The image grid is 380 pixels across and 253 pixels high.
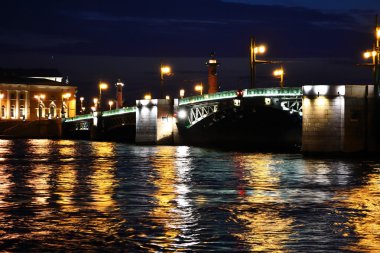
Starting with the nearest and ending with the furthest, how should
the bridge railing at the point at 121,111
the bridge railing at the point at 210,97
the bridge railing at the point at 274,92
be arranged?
the bridge railing at the point at 274,92 < the bridge railing at the point at 210,97 < the bridge railing at the point at 121,111

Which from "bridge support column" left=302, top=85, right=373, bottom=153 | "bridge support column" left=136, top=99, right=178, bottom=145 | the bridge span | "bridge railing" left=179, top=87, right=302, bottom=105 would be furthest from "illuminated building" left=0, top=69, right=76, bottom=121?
"bridge support column" left=302, top=85, right=373, bottom=153

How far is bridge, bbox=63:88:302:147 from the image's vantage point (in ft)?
265

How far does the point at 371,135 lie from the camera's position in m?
67.6

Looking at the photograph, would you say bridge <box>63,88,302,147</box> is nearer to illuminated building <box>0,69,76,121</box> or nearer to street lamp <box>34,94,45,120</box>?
street lamp <box>34,94,45,120</box>

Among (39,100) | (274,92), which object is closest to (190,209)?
(274,92)

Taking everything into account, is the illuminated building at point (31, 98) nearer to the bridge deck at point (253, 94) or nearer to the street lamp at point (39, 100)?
the street lamp at point (39, 100)

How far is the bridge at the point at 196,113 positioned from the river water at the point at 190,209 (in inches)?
1061

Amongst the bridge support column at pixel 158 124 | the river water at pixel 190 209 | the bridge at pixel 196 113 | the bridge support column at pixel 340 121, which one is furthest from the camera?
the bridge support column at pixel 158 124

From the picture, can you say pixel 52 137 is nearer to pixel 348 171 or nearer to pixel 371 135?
pixel 371 135

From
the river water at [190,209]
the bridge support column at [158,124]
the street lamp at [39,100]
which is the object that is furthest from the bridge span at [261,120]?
A: the street lamp at [39,100]

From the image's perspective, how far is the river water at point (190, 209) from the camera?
77.2 feet

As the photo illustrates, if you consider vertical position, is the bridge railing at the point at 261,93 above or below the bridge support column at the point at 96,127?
above

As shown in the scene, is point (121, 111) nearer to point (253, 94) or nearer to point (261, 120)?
point (261, 120)

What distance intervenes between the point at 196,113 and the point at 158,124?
5.88 m
